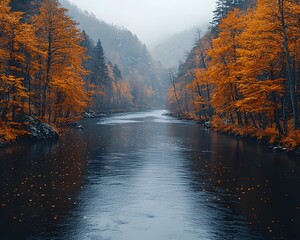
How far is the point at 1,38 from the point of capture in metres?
25.3

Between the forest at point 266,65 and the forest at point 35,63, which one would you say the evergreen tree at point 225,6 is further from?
the forest at point 35,63

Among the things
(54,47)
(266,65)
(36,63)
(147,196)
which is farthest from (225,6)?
(147,196)

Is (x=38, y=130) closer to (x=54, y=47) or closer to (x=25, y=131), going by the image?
(x=25, y=131)

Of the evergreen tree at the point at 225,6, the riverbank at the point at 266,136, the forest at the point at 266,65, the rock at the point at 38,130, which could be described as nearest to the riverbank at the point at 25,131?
the rock at the point at 38,130

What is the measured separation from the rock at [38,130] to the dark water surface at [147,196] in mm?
5677

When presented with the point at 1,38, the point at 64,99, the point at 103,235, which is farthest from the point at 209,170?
the point at 64,99

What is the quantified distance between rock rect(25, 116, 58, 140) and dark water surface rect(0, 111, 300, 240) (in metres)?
5.68

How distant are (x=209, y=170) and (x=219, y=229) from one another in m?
8.12

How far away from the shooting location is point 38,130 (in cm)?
2827

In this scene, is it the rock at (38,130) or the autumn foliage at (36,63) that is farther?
the rock at (38,130)

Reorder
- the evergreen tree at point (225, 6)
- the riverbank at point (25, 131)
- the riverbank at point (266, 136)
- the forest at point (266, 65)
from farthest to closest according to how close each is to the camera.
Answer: the evergreen tree at point (225, 6), the riverbank at point (25, 131), the forest at point (266, 65), the riverbank at point (266, 136)

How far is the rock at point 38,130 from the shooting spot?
2776 centimetres

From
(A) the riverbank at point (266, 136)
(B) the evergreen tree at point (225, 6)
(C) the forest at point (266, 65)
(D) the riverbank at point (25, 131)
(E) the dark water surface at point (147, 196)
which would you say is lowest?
(E) the dark water surface at point (147, 196)

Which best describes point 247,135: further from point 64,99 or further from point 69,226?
point 69,226
